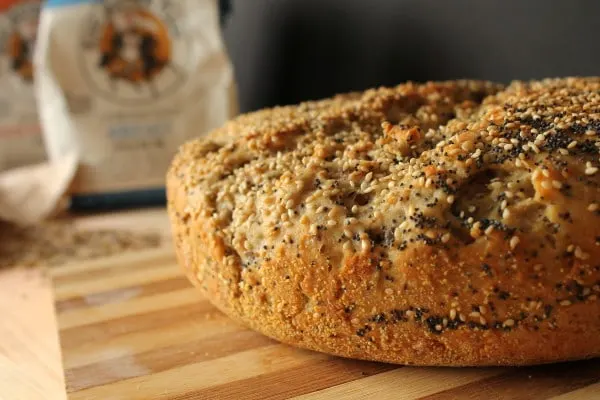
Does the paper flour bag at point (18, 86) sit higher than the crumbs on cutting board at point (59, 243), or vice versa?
the paper flour bag at point (18, 86)

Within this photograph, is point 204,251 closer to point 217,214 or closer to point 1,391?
point 217,214

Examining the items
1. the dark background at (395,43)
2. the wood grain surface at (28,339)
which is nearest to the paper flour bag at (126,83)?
the dark background at (395,43)

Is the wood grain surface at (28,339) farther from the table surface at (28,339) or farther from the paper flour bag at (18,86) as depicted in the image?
the paper flour bag at (18,86)

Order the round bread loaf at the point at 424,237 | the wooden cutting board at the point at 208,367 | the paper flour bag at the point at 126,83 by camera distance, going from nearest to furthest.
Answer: the round bread loaf at the point at 424,237 → the wooden cutting board at the point at 208,367 → the paper flour bag at the point at 126,83

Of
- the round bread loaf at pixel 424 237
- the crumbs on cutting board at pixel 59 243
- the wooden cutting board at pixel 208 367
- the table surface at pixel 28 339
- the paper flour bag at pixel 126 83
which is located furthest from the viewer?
the paper flour bag at pixel 126 83

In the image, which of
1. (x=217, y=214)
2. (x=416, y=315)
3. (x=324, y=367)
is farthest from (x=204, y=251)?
(x=416, y=315)

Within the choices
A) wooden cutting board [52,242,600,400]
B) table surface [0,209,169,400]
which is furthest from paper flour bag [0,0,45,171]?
wooden cutting board [52,242,600,400]

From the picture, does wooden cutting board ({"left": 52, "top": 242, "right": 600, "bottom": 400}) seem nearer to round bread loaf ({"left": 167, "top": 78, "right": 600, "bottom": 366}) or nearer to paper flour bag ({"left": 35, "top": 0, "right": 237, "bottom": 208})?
round bread loaf ({"left": 167, "top": 78, "right": 600, "bottom": 366})

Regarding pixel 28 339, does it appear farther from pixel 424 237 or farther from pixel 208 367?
pixel 424 237
